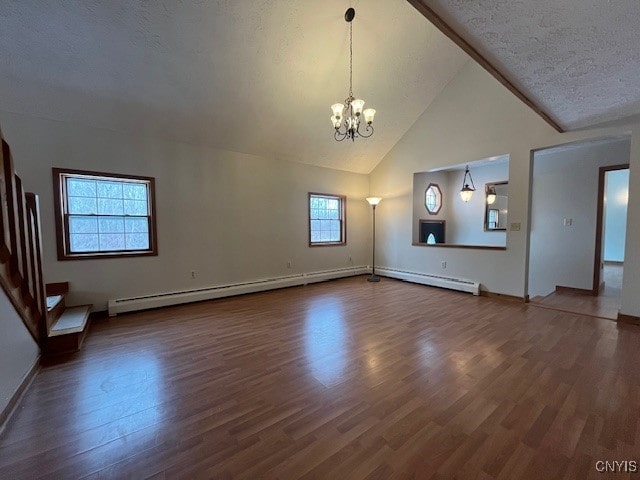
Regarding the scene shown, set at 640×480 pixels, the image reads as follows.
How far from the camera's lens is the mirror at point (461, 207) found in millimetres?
6160

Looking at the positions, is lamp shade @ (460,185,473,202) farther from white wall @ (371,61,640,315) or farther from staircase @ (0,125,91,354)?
staircase @ (0,125,91,354)

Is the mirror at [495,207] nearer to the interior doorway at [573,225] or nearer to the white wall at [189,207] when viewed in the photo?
the interior doorway at [573,225]

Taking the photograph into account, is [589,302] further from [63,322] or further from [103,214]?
[103,214]

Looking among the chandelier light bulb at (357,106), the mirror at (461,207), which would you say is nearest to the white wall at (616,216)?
the mirror at (461,207)

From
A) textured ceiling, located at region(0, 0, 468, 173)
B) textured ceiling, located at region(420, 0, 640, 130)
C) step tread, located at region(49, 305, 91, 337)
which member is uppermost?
textured ceiling, located at region(0, 0, 468, 173)

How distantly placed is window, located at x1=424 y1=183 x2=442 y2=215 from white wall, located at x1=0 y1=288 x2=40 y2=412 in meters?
6.68

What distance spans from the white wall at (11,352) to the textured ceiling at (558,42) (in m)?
3.43

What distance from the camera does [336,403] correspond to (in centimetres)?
188

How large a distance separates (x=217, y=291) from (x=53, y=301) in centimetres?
202

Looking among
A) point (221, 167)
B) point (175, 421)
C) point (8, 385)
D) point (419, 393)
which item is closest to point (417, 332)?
point (419, 393)

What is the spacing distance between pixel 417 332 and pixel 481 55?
2.68 metres

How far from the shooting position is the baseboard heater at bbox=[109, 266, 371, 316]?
388 centimetres

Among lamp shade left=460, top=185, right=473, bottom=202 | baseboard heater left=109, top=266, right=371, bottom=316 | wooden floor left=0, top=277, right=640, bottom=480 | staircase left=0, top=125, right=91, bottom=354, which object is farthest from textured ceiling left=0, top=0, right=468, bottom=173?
wooden floor left=0, top=277, right=640, bottom=480

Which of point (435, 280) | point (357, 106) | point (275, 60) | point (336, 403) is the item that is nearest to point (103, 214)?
point (275, 60)
